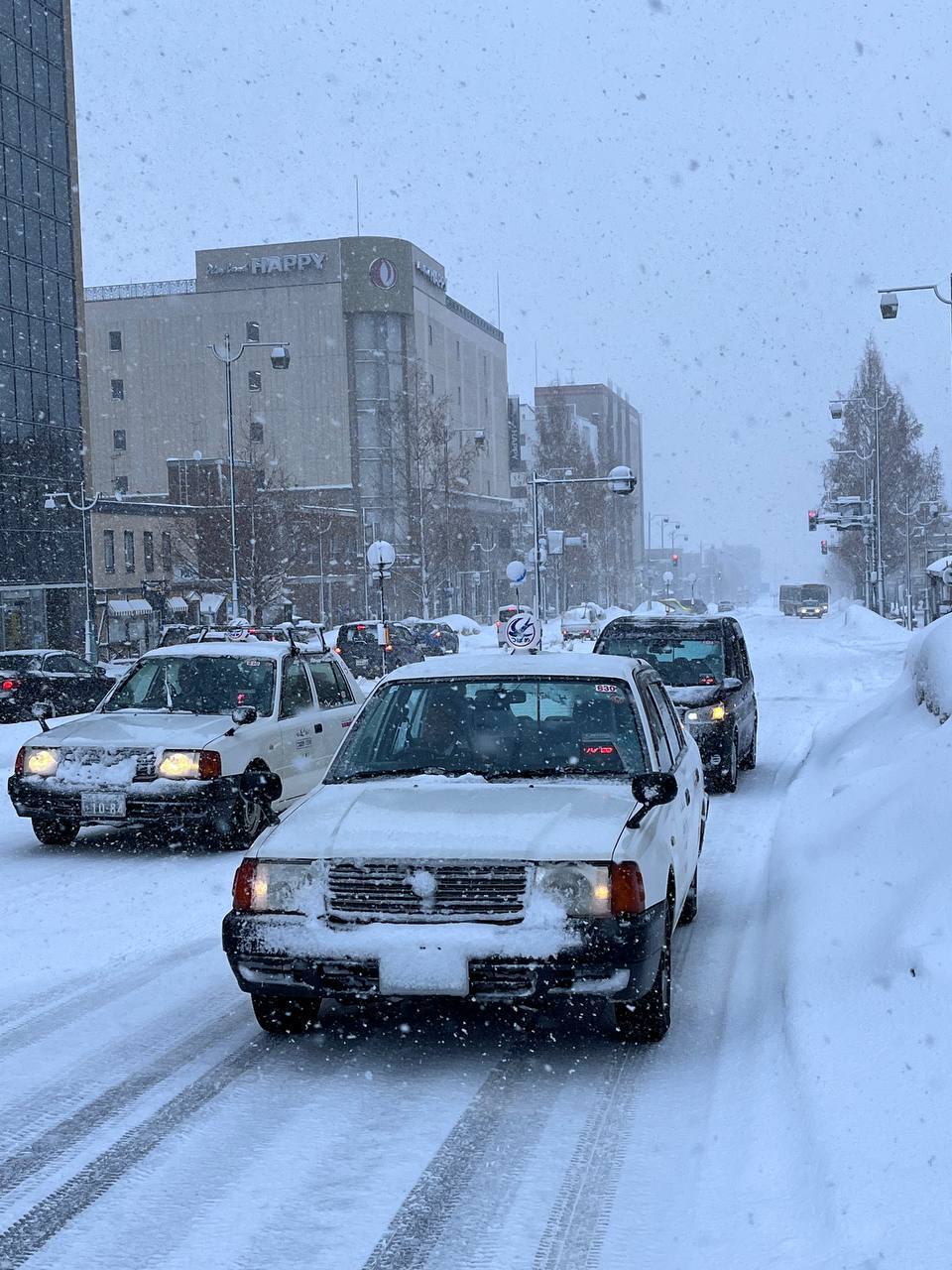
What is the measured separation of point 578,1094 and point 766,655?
3874 centimetres

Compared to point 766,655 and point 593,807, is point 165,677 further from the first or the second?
point 766,655

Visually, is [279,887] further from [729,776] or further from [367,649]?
[367,649]

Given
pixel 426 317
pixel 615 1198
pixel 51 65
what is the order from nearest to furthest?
pixel 615 1198 → pixel 51 65 → pixel 426 317

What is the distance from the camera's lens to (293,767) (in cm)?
1149

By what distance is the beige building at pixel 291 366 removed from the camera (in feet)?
319

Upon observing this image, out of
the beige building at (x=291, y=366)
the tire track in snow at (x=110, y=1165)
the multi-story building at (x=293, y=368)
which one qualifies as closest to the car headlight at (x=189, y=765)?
the tire track in snow at (x=110, y=1165)

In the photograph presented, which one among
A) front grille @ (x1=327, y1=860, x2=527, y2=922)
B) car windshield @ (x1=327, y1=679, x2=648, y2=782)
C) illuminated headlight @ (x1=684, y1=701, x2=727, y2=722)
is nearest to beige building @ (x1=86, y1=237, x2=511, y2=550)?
illuminated headlight @ (x1=684, y1=701, x2=727, y2=722)

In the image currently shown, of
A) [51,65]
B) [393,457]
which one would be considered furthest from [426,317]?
[51,65]

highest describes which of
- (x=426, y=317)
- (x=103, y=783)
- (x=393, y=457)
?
(x=426, y=317)

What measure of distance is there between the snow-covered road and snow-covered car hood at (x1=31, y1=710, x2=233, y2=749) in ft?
8.79

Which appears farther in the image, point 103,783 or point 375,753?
point 103,783

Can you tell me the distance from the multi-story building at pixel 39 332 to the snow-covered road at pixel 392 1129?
49466 mm

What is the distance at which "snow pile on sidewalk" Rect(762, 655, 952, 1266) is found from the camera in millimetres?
3895

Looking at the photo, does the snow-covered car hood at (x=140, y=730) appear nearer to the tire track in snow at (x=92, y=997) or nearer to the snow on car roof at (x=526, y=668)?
the tire track in snow at (x=92, y=997)
